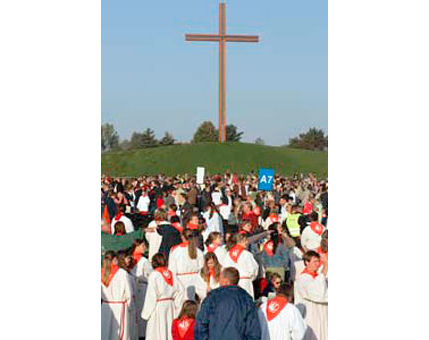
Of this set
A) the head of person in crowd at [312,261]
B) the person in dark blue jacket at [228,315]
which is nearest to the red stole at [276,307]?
the person in dark blue jacket at [228,315]

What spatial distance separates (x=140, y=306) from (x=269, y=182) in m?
9.62

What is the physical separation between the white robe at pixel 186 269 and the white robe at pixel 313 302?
1.96 m

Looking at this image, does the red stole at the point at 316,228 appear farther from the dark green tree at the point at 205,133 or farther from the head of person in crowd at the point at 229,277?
the dark green tree at the point at 205,133

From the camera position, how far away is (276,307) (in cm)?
930

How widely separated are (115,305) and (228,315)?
2594 mm

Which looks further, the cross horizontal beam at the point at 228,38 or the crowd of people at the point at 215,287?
the cross horizontal beam at the point at 228,38

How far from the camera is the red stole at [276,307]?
9.29 metres

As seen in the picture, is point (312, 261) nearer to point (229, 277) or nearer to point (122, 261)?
point (229, 277)

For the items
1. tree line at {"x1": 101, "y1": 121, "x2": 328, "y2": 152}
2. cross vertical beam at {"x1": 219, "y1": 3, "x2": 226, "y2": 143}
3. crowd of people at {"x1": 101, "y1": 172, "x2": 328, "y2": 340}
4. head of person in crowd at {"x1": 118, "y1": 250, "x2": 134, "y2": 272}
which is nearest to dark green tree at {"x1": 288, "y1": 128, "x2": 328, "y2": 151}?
tree line at {"x1": 101, "y1": 121, "x2": 328, "y2": 152}

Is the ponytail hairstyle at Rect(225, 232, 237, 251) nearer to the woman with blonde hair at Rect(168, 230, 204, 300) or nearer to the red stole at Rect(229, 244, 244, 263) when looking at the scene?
the red stole at Rect(229, 244, 244, 263)

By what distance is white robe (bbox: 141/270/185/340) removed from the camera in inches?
422
